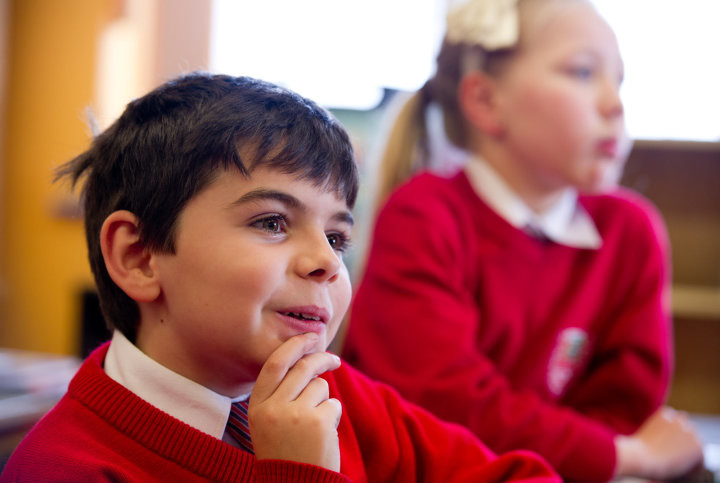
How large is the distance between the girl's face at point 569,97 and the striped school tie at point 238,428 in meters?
0.70

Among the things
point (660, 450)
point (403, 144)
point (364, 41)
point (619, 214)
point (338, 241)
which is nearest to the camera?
point (338, 241)

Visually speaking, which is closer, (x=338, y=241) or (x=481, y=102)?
(x=338, y=241)

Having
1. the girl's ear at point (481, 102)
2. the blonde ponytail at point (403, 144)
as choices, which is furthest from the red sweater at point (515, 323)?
the blonde ponytail at point (403, 144)

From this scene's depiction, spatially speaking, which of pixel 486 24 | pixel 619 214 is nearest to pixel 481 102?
pixel 486 24

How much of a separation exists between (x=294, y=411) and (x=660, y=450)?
71cm

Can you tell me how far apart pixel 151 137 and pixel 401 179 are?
794mm

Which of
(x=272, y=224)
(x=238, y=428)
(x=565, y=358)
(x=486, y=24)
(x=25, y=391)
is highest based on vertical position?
(x=486, y=24)

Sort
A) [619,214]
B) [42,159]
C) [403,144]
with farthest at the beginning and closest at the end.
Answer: [42,159], [403,144], [619,214]

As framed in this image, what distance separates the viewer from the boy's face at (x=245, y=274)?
640 mm

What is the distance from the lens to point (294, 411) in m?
0.63

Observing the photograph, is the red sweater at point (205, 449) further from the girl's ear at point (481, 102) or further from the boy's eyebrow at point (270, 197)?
the girl's ear at point (481, 102)

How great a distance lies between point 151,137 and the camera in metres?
0.70

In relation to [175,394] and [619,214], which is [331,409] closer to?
[175,394]

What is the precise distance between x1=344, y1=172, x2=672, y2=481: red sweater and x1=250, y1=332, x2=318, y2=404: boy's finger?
383mm
